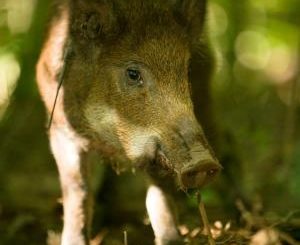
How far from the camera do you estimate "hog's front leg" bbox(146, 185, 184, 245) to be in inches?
184

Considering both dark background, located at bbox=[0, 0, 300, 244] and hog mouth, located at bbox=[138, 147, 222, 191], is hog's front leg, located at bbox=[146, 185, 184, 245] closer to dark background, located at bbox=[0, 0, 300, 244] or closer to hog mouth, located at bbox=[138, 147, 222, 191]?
dark background, located at bbox=[0, 0, 300, 244]

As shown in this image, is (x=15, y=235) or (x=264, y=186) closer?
(x=15, y=235)

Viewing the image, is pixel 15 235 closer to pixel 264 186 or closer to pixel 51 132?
pixel 51 132

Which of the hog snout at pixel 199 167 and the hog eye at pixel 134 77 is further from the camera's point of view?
the hog eye at pixel 134 77

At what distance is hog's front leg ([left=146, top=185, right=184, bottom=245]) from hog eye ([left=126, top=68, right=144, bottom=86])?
3.00ft

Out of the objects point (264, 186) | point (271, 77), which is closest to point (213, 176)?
point (264, 186)

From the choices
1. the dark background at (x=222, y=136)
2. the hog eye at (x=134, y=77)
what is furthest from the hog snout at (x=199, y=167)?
the dark background at (x=222, y=136)

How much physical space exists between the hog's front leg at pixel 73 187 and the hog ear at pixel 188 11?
996 mm

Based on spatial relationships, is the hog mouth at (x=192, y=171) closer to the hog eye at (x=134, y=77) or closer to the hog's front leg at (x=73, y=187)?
the hog eye at (x=134, y=77)

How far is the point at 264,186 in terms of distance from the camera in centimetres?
664

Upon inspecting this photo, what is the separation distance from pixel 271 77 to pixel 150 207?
24.7 ft

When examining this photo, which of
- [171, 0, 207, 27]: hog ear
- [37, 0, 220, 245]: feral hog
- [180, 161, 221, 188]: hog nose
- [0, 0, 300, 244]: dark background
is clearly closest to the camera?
[180, 161, 221, 188]: hog nose

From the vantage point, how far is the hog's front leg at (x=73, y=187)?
468 cm

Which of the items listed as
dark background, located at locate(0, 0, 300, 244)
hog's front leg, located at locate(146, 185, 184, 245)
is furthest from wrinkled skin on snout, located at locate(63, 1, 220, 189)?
dark background, located at locate(0, 0, 300, 244)
